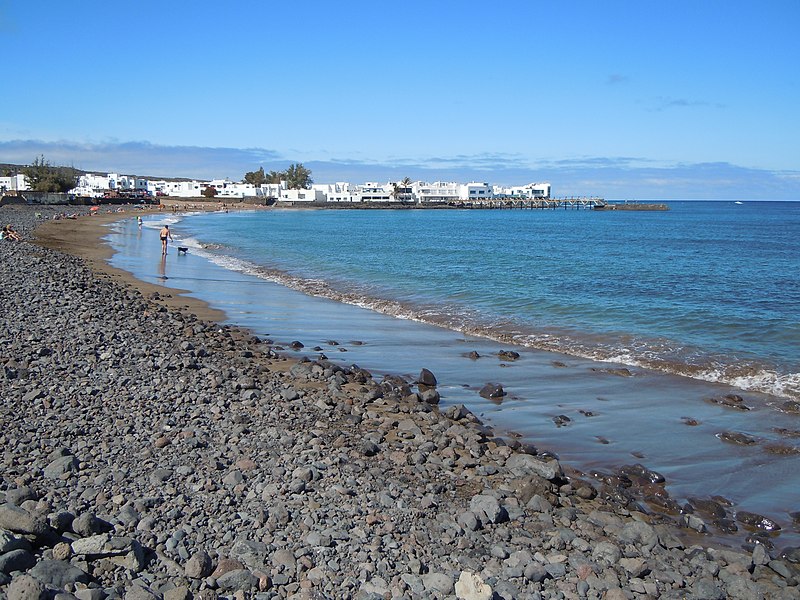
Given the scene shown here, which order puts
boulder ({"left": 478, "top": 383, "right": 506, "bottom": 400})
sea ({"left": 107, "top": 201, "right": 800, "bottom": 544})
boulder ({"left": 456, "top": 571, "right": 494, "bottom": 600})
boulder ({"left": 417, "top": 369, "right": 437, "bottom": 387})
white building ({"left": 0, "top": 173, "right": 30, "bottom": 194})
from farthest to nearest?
white building ({"left": 0, "top": 173, "right": 30, "bottom": 194})
boulder ({"left": 417, "top": 369, "right": 437, "bottom": 387})
boulder ({"left": 478, "top": 383, "right": 506, "bottom": 400})
sea ({"left": 107, "top": 201, "right": 800, "bottom": 544})
boulder ({"left": 456, "top": 571, "right": 494, "bottom": 600})

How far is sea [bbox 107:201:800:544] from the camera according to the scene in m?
8.73

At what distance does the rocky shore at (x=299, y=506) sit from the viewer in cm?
495

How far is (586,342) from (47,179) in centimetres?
12760

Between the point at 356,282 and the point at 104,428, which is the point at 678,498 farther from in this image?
the point at 356,282

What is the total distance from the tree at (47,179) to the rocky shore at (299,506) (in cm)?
12593

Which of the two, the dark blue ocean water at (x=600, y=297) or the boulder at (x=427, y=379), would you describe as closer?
the boulder at (x=427, y=379)

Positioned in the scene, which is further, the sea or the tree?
the tree

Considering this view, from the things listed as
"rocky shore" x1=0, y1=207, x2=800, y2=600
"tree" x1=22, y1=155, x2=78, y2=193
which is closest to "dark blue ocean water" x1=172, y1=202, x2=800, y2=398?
"rocky shore" x1=0, y1=207, x2=800, y2=600

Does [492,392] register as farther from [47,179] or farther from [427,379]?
[47,179]

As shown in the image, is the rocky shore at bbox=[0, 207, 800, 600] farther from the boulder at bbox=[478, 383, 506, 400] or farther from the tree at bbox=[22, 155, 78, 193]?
the tree at bbox=[22, 155, 78, 193]

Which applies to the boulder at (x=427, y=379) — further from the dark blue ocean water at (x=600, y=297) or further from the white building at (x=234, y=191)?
the white building at (x=234, y=191)

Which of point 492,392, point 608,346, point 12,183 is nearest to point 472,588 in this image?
point 492,392

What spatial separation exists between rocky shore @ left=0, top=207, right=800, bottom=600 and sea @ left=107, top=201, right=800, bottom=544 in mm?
1157

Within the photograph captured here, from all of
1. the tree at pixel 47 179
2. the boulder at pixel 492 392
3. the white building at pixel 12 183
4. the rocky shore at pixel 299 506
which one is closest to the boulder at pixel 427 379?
the boulder at pixel 492 392
